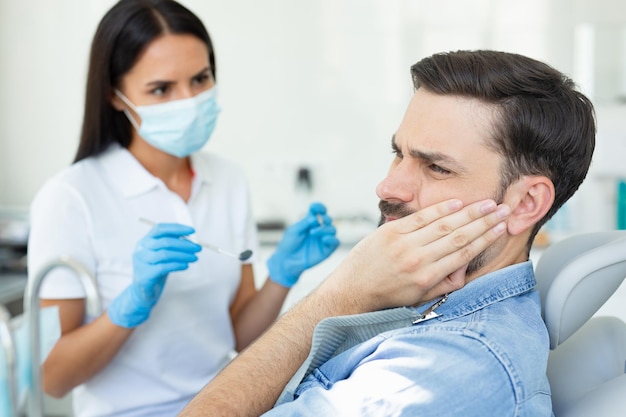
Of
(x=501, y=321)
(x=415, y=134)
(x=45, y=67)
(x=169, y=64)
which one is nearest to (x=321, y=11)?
(x=45, y=67)

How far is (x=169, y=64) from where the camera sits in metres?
1.72

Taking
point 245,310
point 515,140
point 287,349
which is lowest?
point 245,310

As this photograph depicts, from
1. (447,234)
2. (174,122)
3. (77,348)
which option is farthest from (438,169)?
(77,348)

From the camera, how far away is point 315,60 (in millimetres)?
3617

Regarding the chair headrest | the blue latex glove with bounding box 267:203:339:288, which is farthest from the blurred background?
the chair headrest

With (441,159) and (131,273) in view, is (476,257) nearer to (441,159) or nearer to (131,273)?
(441,159)

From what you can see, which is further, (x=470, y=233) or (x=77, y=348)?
(x=77, y=348)

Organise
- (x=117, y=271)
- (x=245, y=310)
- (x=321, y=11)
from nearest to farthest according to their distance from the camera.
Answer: (x=117, y=271) → (x=245, y=310) → (x=321, y=11)

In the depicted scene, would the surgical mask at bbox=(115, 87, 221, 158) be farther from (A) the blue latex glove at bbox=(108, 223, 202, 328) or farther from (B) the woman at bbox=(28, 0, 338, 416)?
(A) the blue latex glove at bbox=(108, 223, 202, 328)

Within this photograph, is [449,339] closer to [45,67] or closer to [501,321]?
[501,321]

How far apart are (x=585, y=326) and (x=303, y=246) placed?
2.39ft

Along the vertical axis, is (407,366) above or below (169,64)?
below

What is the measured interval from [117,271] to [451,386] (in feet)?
3.11

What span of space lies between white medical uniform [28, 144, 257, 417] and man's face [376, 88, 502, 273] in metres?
0.67
